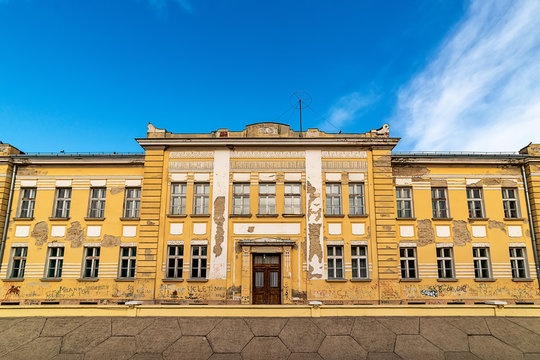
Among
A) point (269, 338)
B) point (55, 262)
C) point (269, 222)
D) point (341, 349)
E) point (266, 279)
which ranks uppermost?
point (269, 222)

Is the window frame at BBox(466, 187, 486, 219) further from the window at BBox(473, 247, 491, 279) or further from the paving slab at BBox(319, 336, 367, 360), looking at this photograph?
the paving slab at BBox(319, 336, 367, 360)

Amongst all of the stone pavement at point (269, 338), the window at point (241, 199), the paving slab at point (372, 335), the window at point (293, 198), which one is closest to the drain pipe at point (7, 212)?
the stone pavement at point (269, 338)

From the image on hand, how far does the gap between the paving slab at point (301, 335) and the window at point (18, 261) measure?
15161mm

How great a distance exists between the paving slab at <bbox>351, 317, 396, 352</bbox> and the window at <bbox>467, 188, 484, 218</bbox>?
35.4ft

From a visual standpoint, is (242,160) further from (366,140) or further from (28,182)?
(28,182)

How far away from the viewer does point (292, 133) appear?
16.9 metres

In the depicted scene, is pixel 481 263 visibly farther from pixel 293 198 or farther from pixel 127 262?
pixel 127 262

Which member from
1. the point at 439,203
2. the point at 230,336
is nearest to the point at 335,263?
the point at 439,203

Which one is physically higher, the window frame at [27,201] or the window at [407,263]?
the window frame at [27,201]

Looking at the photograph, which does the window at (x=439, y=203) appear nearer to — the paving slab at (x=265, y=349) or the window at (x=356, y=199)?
the window at (x=356, y=199)

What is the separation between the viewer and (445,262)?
1609 cm

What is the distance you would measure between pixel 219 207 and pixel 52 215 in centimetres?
916

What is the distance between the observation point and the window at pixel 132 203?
16828mm

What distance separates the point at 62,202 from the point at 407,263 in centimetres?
1869
